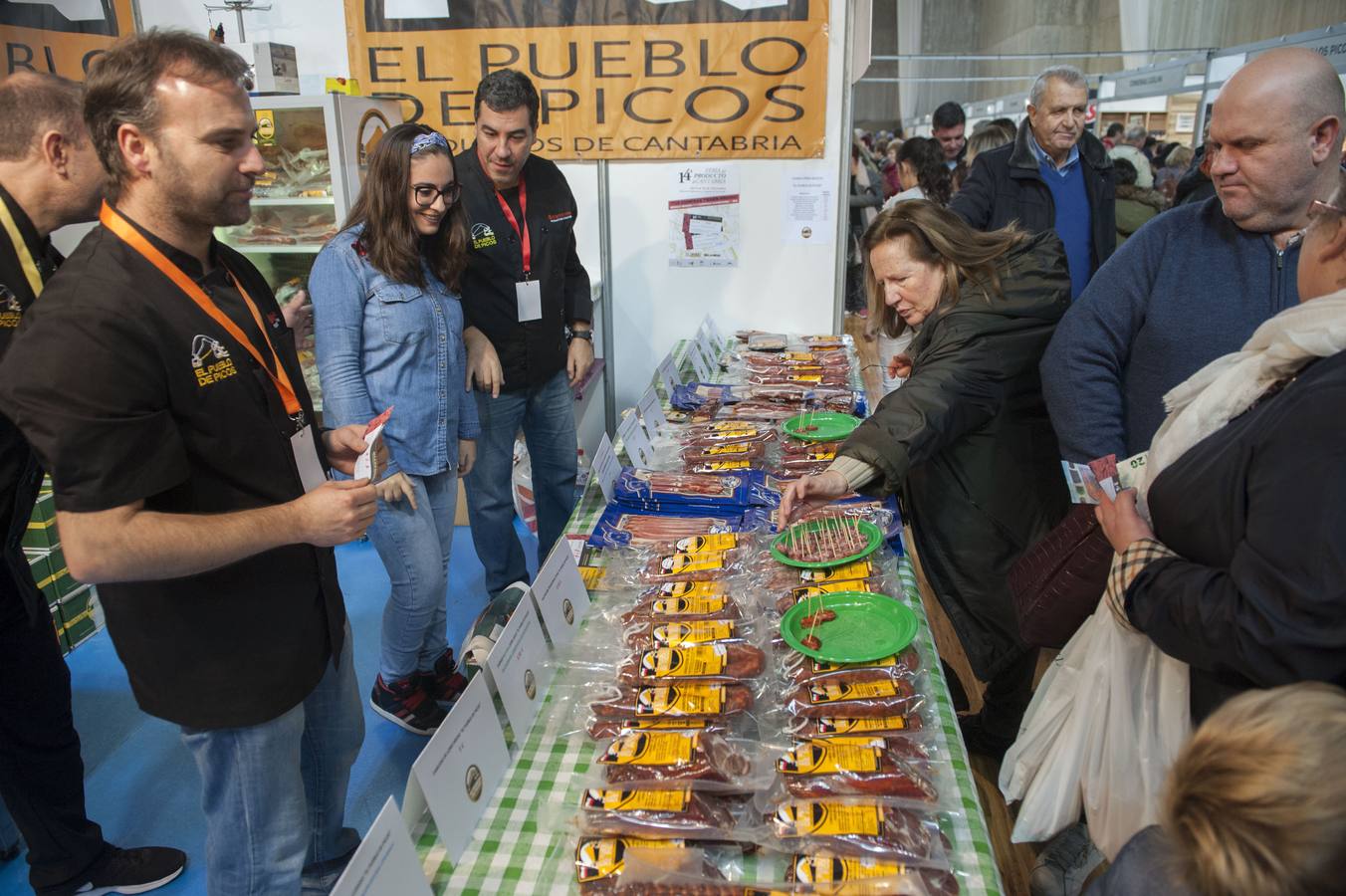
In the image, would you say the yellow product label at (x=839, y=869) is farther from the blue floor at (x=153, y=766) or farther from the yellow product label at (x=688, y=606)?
the blue floor at (x=153, y=766)

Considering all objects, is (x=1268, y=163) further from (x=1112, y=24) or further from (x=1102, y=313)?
(x=1112, y=24)

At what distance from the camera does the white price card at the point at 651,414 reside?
2685mm

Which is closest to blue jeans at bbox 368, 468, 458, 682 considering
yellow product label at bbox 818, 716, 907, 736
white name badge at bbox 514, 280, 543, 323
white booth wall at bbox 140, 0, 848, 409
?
white name badge at bbox 514, 280, 543, 323

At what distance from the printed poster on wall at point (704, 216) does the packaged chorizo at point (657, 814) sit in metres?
3.33

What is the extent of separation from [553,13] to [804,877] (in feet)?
12.8

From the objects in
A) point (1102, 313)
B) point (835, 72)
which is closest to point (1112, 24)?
point (835, 72)

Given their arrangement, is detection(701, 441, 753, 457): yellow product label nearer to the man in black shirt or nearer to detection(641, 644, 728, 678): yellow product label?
detection(641, 644, 728, 678): yellow product label

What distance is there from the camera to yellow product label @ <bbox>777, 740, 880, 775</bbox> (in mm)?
1274

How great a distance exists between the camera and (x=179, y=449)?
127 cm

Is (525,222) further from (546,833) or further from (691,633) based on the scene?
(546,833)

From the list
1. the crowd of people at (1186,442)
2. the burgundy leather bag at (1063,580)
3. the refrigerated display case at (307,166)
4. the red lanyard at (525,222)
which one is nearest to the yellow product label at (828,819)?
the crowd of people at (1186,442)

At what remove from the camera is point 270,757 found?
1.51m

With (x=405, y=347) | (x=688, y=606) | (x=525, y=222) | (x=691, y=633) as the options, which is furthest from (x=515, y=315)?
(x=691, y=633)

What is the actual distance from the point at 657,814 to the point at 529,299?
87.0 inches
